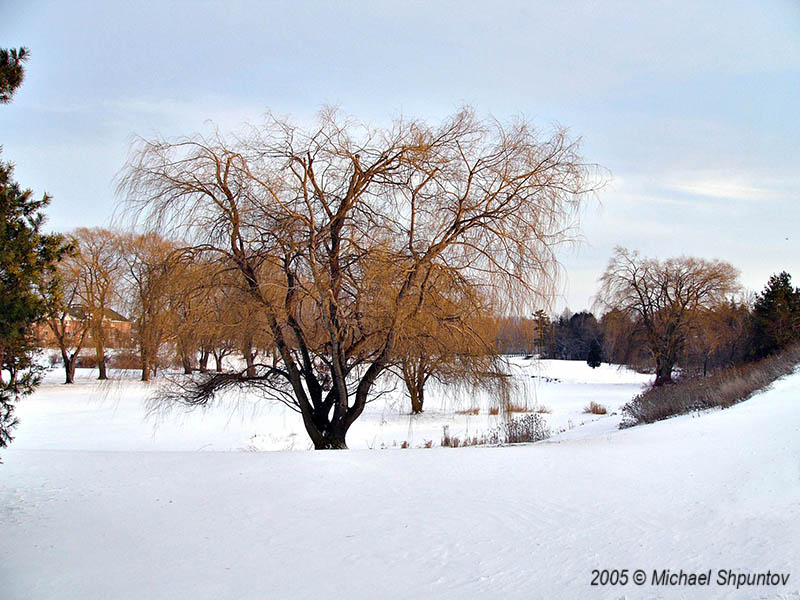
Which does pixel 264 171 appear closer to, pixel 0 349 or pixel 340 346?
pixel 340 346

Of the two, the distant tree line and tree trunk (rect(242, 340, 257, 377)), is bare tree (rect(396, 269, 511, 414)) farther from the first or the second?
the distant tree line

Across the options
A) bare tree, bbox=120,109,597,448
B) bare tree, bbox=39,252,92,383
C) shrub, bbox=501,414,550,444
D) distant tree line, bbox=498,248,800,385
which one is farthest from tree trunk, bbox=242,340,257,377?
distant tree line, bbox=498,248,800,385

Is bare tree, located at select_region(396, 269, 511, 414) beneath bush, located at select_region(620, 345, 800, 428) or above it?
above

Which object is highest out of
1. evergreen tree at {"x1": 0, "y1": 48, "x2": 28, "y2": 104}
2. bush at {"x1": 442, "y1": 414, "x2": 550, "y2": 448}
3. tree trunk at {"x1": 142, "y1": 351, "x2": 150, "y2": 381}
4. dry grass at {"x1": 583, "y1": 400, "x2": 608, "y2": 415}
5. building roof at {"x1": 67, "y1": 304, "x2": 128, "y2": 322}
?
evergreen tree at {"x1": 0, "y1": 48, "x2": 28, "y2": 104}

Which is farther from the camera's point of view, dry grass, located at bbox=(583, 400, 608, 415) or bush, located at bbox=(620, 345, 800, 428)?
dry grass, located at bbox=(583, 400, 608, 415)

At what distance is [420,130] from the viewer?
977cm

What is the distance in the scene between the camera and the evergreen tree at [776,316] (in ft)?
87.9

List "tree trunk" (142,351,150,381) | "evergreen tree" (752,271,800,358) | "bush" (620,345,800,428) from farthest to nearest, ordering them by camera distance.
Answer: "evergreen tree" (752,271,800,358) → "bush" (620,345,800,428) → "tree trunk" (142,351,150,381)

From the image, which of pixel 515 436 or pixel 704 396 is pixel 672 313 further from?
pixel 515 436

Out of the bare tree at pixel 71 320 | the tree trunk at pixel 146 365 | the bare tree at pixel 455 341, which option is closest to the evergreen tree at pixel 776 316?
the bare tree at pixel 455 341

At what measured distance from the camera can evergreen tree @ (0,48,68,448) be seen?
5.20m

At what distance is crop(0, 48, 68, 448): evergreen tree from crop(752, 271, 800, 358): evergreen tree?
2946 cm

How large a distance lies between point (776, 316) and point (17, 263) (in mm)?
31688

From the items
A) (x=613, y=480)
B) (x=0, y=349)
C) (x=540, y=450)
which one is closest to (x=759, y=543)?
(x=613, y=480)
